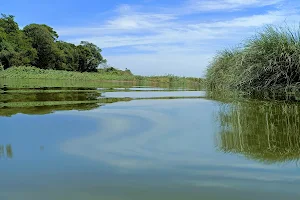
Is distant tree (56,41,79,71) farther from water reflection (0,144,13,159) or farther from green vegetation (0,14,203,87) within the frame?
water reflection (0,144,13,159)

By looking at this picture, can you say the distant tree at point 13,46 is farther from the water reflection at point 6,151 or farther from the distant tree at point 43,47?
the water reflection at point 6,151

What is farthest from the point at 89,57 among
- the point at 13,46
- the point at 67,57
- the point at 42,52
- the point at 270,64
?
the point at 270,64

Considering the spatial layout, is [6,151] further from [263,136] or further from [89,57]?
[89,57]

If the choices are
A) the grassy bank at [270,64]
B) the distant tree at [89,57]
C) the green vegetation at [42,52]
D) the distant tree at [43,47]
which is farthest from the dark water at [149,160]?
the distant tree at [89,57]

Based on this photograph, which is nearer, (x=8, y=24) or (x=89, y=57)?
(x=8, y=24)

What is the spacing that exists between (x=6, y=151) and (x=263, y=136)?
1397 millimetres

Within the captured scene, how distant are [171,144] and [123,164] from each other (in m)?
0.49

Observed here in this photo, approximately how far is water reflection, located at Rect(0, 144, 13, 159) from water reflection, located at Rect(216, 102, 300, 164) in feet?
3.34

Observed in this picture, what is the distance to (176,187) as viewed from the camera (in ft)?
3.85

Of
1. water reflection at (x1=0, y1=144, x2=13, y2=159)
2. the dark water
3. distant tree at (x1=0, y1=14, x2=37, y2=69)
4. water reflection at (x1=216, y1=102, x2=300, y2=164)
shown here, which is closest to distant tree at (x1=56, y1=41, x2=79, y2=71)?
distant tree at (x1=0, y1=14, x2=37, y2=69)

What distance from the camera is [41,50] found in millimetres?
40844

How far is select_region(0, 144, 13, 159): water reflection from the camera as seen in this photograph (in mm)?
1599

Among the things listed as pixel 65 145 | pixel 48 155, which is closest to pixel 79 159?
pixel 48 155

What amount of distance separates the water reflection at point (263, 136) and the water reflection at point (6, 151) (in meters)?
1.02
